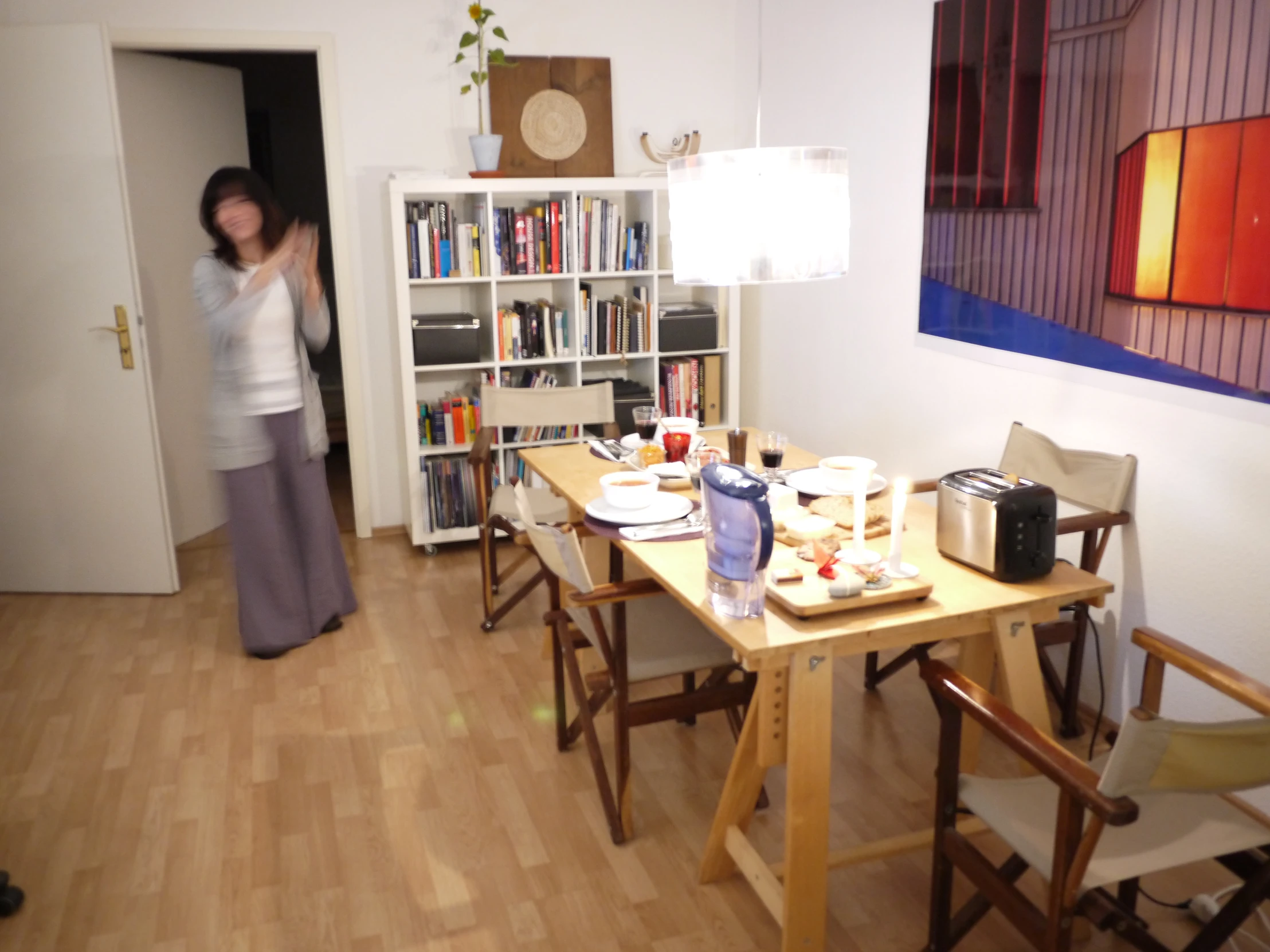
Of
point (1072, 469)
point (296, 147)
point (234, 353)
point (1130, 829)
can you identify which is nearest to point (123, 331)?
point (234, 353)

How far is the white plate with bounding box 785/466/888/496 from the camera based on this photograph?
2.86 metres

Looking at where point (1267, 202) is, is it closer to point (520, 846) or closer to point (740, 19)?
point (520, 846)

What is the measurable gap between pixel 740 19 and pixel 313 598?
132 inches

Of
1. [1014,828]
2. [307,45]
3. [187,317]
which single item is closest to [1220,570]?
[1014,828]

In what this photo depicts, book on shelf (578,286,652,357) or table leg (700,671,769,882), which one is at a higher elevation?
book on shelf (578,286,652,357)

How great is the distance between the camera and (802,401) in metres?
4.94

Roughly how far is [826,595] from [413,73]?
3.52 m

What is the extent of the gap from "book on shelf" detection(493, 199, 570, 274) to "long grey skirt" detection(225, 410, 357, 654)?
4.43ft

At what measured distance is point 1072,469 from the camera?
3150 mm

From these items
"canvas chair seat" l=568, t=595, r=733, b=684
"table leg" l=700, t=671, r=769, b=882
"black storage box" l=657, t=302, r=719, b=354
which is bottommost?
"table leg" l=700, t=671, r=769, b=882

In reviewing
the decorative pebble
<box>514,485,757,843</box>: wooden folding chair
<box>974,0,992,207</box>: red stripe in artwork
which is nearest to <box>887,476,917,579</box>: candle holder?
the decorative pebble

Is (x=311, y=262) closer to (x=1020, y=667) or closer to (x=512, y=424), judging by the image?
(x=512, y=424)

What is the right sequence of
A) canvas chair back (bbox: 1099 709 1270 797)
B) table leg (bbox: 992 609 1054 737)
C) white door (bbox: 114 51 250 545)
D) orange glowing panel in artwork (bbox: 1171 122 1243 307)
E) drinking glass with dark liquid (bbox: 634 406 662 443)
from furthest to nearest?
white door (bbox: 114 51 250 545), drinking glass with dark liquid (bbox: 634 406 662 443), orange glowing panel in artwork (bbox: 1171 122 1243 307), table leg (bbox: 992 609 1054 737), canvas chair back (bbox: 1099 709 1270 797)

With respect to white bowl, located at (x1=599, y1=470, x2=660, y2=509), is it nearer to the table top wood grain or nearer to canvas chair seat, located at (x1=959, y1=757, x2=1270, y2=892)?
the table top wood grain
